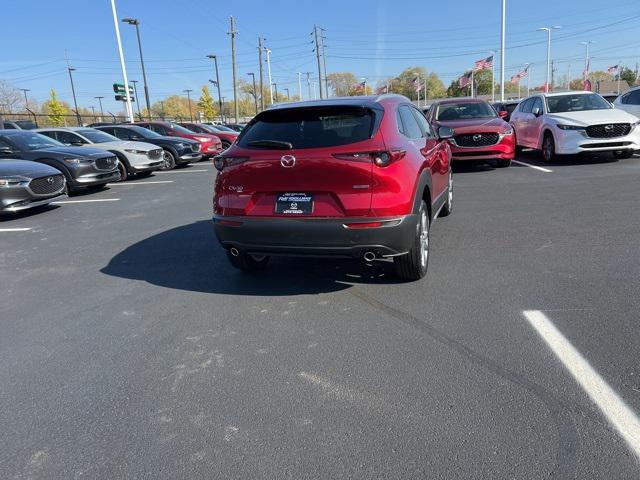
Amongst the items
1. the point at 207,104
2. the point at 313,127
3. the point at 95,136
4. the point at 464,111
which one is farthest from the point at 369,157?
the point at 207,104

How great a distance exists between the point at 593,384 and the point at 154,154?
13.3 m

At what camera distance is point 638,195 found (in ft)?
25.2

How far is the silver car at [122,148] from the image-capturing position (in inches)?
525

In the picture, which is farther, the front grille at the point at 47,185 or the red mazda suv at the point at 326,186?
the front grille at the point at 47,185

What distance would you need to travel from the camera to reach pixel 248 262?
4809 mm

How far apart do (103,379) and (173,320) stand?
34.9 inches

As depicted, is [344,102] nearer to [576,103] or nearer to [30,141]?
[30,141]

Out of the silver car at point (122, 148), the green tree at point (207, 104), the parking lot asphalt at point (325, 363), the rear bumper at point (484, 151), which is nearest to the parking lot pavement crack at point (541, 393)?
the parking lot asphalt at point (325, 363)

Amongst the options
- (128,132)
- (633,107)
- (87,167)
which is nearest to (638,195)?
(633,107)

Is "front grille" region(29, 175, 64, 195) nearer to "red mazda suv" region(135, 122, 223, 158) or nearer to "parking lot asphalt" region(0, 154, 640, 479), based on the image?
"parking lot asphalt" region(0, 154, 640, 479)

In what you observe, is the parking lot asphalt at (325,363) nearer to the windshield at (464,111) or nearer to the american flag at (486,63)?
the windshield at (464,111)

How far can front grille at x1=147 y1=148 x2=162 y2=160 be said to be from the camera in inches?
541

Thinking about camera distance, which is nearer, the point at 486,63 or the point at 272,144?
the point at 272,144

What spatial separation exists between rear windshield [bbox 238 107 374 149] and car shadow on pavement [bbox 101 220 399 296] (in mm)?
1323
